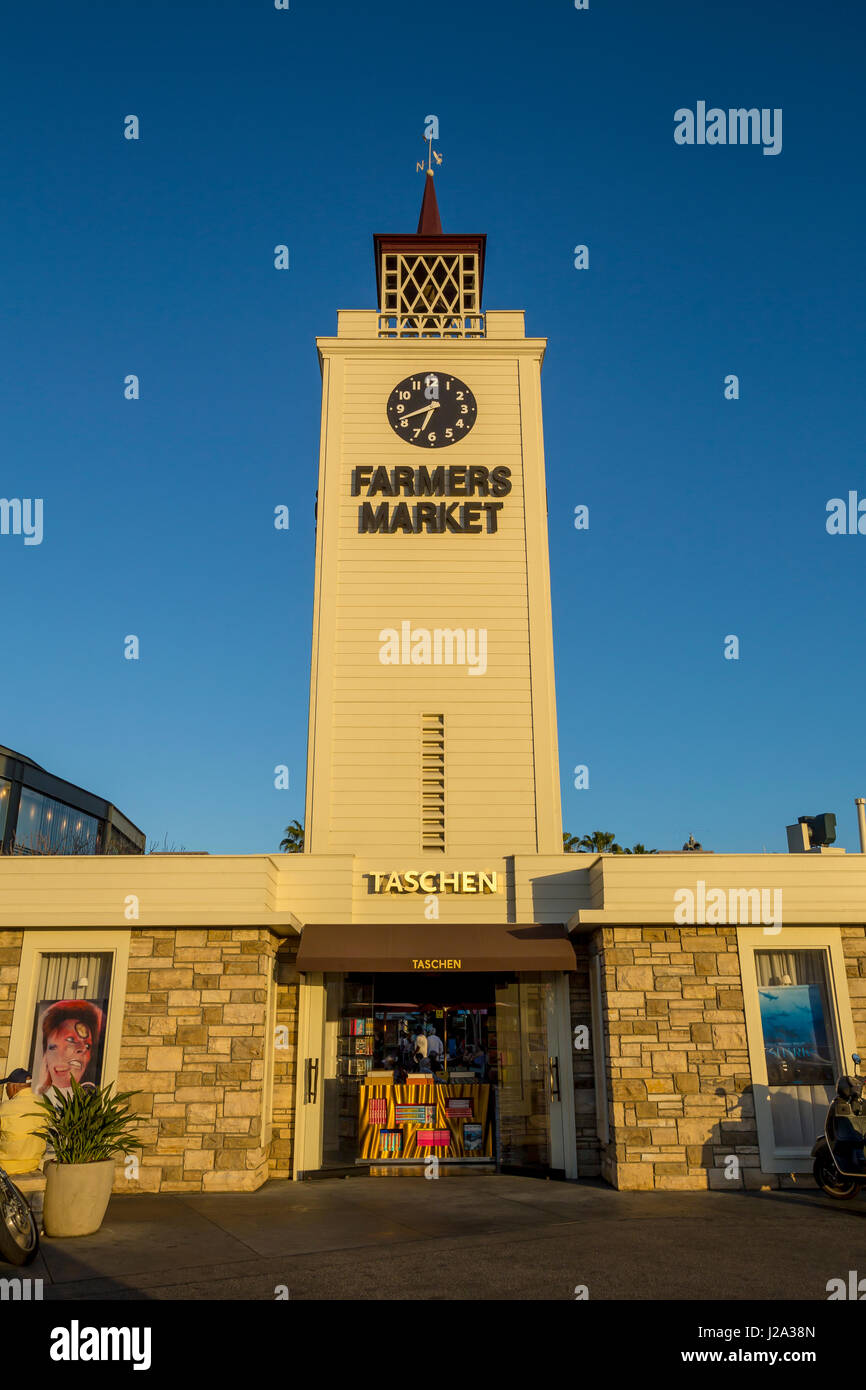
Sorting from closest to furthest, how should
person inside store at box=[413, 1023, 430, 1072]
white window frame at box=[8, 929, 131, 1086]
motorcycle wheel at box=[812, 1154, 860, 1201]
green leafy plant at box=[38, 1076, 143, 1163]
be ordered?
green leafy plant at box=[38, 1076, 143, 1163], motorcycle wheel at box=[812, 1154, 860, 1201], white window frame at box=[8, 929, 131, 1086], person inside store at box=[413, 1023, 430, 1072]

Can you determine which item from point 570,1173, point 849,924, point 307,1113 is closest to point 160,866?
point 307,1113

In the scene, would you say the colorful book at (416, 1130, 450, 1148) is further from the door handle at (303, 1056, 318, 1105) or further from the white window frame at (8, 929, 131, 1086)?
the white window frame at (8, 929, 131, 1086)

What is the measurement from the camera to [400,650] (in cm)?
1791

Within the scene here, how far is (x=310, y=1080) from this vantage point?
1487cm

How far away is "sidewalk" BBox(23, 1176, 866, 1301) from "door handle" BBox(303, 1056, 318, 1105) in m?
1.79

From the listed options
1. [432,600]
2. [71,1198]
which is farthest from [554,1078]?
[432,600]

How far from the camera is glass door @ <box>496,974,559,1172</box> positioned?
15008mm

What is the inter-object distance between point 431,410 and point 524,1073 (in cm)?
1264

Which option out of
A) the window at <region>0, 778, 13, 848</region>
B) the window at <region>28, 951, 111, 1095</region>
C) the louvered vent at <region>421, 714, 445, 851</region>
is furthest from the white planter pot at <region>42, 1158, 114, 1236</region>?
the window at <region>0, 778, 13, 848</region>

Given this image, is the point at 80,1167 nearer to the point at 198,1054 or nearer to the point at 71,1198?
the point at 71,1198

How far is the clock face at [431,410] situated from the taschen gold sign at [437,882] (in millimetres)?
8626
